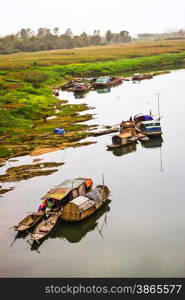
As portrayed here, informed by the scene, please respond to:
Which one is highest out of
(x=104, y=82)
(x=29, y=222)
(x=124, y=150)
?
(x=104, y=82)

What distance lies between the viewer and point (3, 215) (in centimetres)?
3356

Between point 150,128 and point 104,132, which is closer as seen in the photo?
point 150,128

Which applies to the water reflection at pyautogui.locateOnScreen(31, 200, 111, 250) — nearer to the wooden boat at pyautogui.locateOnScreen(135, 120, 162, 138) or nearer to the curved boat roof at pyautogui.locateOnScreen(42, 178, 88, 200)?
the curved boat roof at pyautogui.locateOnScreen(42, 178, 88, 200)

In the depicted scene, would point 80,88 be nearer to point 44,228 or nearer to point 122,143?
point 122,143

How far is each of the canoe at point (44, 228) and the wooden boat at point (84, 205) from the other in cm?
88

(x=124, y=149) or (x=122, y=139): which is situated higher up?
(x=122, y=139)

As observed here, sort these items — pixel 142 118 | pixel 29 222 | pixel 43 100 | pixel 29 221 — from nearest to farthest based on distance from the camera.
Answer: pixel 29 222, pixel 29 221, pixel 142 118, pixel 43 100

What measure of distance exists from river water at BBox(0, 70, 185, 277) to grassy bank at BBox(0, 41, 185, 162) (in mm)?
4542

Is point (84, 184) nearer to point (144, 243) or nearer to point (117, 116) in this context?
point (144, 243)

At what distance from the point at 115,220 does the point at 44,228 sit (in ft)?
18.3

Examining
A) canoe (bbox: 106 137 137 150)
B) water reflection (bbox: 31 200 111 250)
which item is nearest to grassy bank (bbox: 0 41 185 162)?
canoe (bbox: 106 137 137 150)

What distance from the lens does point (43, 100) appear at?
261ft

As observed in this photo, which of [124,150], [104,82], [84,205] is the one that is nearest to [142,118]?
[124,150]

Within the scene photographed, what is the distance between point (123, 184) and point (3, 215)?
11.3 m
